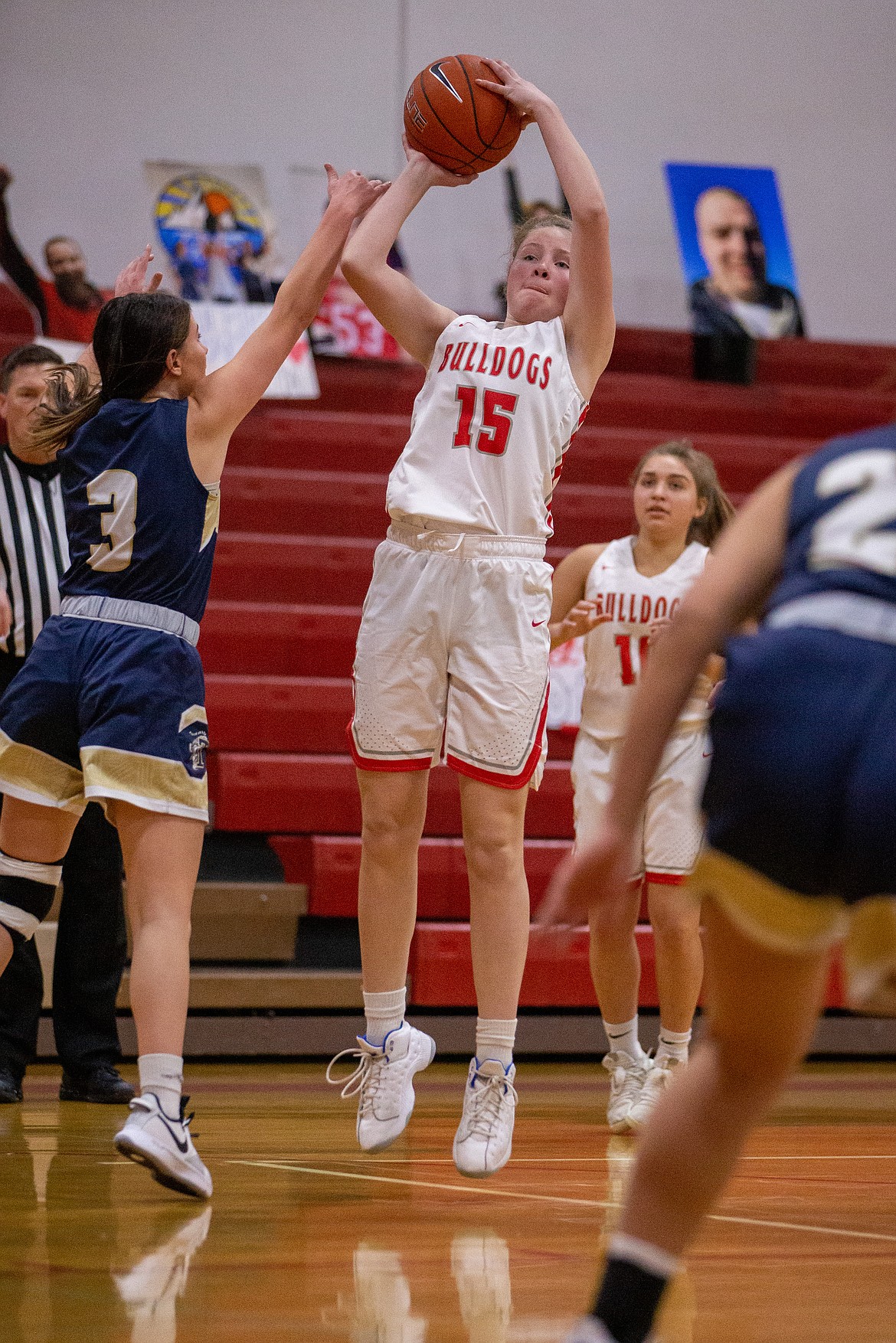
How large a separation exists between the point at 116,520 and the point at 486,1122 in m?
1.25

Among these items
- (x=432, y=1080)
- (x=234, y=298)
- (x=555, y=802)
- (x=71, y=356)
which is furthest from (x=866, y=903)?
(x=234, y=298)

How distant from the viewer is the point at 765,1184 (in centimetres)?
305

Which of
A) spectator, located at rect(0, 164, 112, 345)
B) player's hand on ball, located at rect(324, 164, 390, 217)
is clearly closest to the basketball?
player's hand on ball, located at rect(324, 164, 390, 217)

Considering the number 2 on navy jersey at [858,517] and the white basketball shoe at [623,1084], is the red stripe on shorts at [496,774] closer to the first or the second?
the white basketball shoe at [623,1084]

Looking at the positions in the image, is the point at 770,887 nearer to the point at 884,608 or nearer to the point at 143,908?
the point at 884,608

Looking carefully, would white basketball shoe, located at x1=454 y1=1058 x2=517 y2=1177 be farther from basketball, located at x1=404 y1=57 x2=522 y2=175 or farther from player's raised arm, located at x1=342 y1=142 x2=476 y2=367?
basketball, located at x1=404 y1=57 x2=522 y2=175

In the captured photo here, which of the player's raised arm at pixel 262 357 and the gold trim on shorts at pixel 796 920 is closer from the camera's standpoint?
the gold trim on shorts at pixel 796 920

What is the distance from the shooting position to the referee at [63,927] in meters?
4.11

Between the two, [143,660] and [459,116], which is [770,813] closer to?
[143,660]

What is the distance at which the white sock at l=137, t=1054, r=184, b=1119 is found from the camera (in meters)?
2.58

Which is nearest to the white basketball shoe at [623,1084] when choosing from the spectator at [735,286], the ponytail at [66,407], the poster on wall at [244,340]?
the ponytail at [66,407]

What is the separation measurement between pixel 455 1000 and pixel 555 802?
3.11 ft

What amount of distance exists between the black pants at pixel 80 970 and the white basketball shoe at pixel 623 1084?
4.22ft

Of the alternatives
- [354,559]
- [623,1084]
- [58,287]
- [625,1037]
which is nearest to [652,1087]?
[623,1084]
